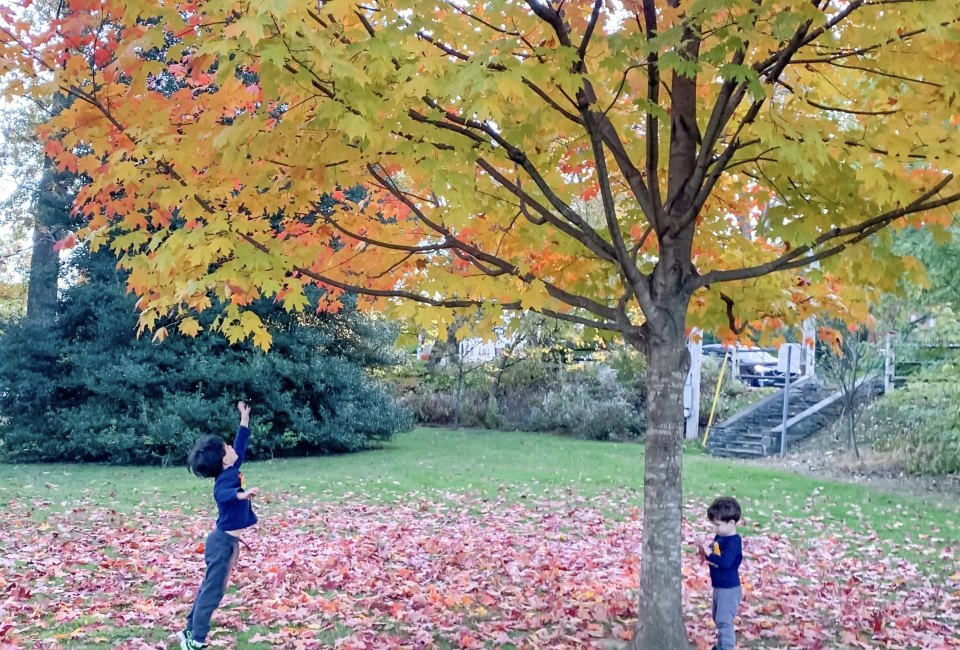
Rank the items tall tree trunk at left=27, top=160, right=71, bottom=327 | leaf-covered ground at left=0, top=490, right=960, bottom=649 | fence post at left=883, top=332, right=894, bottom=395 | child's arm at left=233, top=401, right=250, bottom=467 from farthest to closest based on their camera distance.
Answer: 1. tall tree trunk at left=27, top=160, right=71, bottom=327
2. fence post at left=883, top=332, right=894, bottom=395
3. leaf-covered ground at left=0, top=490, right=960, bottom=649
4. child's arm at left=233, top=401, right=250, bottom=467

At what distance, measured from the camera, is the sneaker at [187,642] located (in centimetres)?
456

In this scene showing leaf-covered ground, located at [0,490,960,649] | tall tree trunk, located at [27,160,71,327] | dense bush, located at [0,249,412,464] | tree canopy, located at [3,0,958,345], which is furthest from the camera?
tall tree trunk, located at [27,160,71,327]

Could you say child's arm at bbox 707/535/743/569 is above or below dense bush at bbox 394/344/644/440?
below

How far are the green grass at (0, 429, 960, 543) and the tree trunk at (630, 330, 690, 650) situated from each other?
17.9 ft

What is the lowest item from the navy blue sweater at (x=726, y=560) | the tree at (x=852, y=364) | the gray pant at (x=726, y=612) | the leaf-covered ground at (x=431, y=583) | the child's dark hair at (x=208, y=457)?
the leaf-covered ground at (x=431, y=583)

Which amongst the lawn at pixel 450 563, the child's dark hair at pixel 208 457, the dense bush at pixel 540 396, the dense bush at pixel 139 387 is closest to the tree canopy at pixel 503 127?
the child's dark hair at pixel 208 457

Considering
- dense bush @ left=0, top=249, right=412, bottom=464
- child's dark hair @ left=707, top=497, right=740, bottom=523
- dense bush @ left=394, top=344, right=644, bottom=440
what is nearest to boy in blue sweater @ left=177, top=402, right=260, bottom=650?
child's dark hair @ left=707, top=497, right=740, bottom=523

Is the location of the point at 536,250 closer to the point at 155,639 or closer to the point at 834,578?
the point at 155,639

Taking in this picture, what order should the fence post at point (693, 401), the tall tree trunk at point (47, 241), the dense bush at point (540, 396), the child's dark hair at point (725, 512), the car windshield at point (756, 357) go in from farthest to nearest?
the car windshield at point (756, 357) → the dense bush at point (540, 396) → the fence post at point (693, 401) → the tall tree trunk at point (47, 241) → the child's dark hair at point (725, 512)

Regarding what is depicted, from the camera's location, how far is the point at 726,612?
4.45 meters

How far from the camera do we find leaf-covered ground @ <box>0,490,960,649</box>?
5.18 metres

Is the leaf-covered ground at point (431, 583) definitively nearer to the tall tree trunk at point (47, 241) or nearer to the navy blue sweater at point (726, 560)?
the navy blue sweater at point (726, 560)

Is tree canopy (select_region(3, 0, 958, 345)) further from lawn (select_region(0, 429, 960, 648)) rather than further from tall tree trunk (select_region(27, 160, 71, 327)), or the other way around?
tall tree trunk (select_region(27, 160, 71, 327))

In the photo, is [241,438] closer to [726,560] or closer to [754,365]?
[726,560]
